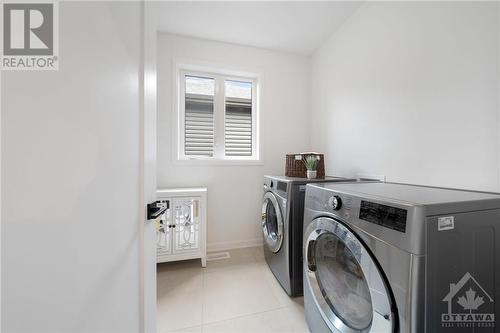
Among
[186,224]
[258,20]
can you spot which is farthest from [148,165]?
[258,20]

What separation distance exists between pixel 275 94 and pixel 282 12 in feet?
2.79

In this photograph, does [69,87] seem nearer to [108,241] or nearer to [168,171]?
[108,241]

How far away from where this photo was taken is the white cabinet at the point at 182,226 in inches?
74.2

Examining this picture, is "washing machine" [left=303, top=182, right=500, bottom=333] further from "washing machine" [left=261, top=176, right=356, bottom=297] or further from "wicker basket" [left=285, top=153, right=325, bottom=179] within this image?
"wicker basket" [left=285, top=153, right=325, bottom=179]

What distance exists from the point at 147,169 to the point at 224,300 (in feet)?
4.29

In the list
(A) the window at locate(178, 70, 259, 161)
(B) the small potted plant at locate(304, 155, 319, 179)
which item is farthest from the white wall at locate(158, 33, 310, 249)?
(B) the small potted plant at locate(304, 155, 319, 179)

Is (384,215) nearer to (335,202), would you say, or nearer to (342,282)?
(335,202)

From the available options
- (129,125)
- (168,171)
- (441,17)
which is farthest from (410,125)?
(168,171)

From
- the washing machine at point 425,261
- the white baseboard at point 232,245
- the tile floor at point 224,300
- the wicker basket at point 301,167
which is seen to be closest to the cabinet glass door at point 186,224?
the tile floor at point 224,300

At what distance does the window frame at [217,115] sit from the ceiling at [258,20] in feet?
1.19

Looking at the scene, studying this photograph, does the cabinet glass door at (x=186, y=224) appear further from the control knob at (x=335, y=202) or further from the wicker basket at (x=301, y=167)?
the control knob at (x=335, y=202)

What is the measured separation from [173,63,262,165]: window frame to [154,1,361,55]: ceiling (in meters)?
0.36

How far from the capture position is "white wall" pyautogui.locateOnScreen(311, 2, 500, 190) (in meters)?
0.99
